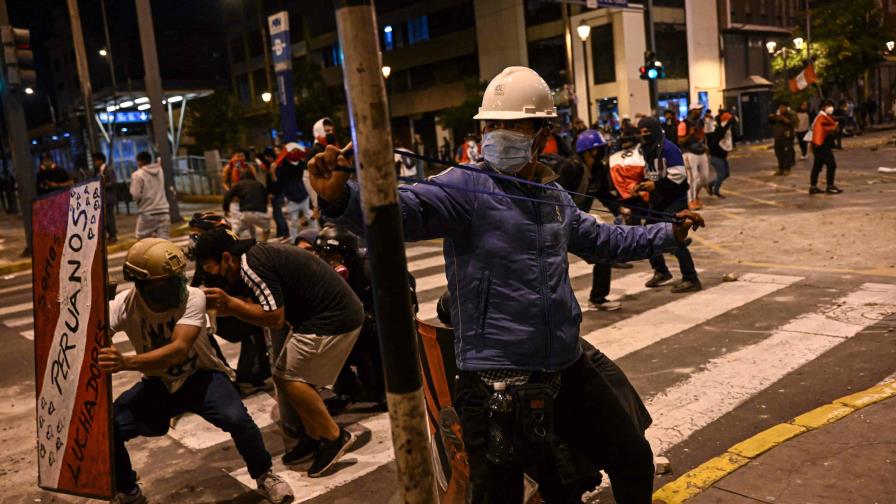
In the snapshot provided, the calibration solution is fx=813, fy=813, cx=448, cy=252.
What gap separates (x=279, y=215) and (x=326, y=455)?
35.5ft

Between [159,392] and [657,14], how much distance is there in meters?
42.9

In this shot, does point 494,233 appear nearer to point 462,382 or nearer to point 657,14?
point 462,382

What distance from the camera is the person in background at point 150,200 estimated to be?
12.4 m

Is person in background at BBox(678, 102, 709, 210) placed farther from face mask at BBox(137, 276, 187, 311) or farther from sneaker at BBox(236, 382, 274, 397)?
face mask at BBox(137, 276, 187, 311)

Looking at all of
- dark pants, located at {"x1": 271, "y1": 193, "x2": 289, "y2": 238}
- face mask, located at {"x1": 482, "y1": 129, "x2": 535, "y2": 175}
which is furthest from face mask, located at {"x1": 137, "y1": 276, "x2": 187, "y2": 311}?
dark pants, located at {"x1": 271, "y1": 193, "x2": 289, "y2": 238}

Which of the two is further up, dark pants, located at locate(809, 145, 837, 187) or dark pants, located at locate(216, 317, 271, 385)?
dark pants, located at locate(809, 145, 837, 187)

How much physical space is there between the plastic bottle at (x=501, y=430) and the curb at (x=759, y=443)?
1480 millimetres

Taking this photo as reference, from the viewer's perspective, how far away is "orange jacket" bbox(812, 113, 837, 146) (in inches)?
604

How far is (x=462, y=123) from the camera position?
43281 mm

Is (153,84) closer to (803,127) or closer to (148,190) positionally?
(148,190)

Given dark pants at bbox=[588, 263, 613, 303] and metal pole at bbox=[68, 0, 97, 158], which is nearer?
dark pants at bbox=[588, 263, 613, 303]

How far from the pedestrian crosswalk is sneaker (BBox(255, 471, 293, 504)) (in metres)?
0.12

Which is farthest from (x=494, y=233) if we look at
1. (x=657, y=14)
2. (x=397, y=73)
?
(x=397, y=73)

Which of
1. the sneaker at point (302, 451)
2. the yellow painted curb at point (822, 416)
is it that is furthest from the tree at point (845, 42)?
the sneaker at point (302, 451)
